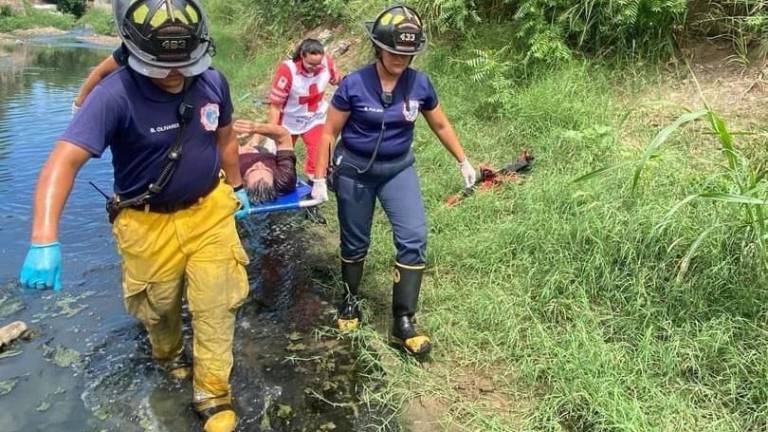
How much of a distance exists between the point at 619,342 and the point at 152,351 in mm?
2527

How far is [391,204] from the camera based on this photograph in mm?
3566

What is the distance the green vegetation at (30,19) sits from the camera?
40.1 meters

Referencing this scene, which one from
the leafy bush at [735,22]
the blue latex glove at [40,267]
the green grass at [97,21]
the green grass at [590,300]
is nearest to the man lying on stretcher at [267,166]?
the green grass at [590,300]

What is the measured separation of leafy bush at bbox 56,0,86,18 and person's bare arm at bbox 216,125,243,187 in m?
54.9

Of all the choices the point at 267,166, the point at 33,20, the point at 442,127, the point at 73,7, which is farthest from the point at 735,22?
the point at 73,7

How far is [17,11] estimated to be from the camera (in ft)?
147

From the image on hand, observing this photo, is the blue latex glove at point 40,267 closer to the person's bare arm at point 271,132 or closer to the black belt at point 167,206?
the black belt at point 167,206

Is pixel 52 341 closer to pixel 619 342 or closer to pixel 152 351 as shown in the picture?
pixel 152 351

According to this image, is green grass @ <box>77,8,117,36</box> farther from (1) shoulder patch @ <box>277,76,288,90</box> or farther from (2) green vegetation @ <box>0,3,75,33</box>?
(1) shoulder patch @ <box>277,76,288,90</box>

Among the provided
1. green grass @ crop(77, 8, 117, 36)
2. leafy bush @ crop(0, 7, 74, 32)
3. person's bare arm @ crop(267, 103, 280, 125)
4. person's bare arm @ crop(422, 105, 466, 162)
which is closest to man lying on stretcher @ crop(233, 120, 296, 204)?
person's bare arm @ crop(267, 103, 280, 125)

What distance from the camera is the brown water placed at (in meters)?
3.11

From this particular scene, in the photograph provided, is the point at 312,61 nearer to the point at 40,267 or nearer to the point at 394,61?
the point at 394,61

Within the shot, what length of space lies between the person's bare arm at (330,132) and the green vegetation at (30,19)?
1710 inches

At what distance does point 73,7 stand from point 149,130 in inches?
2223
